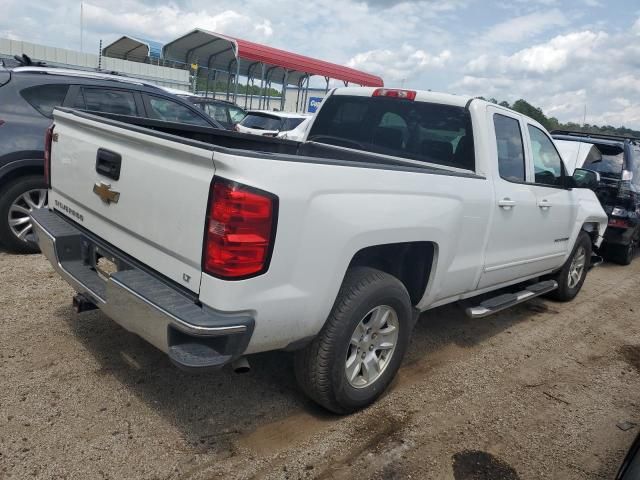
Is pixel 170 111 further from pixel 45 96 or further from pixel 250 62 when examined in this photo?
pixel 250 62

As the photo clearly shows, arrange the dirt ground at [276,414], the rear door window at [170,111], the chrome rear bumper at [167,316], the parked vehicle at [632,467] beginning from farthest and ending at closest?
the rear door window at [170,111] → the dirt ground at [276,414] → the chrome rear bumper at [167,316] → the parked vehicle at [632,467]

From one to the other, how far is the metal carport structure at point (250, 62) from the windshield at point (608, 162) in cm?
1504

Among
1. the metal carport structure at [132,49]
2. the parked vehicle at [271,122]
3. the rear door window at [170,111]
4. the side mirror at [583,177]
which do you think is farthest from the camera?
the metal carport structure at [132,49]

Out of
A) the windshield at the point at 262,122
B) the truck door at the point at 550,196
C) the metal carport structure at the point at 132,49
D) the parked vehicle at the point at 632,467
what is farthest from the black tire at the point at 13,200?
the metal carport structure at the point at 132,49

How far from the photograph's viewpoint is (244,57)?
2045cm

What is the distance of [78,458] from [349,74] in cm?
2505

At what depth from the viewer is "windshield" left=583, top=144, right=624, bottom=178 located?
26.5 ft

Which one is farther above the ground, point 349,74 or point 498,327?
point 349,74

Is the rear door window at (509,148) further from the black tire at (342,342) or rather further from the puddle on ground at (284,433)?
the puddle on ground at (284,433)

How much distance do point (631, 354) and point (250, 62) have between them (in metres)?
23.5

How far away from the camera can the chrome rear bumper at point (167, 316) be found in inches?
88.7

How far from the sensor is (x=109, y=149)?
2822 mm

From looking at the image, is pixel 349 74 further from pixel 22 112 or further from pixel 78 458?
pixel 78 458

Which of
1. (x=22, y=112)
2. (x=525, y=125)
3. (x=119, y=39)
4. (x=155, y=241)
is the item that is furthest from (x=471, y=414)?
(x=119, y=39)
